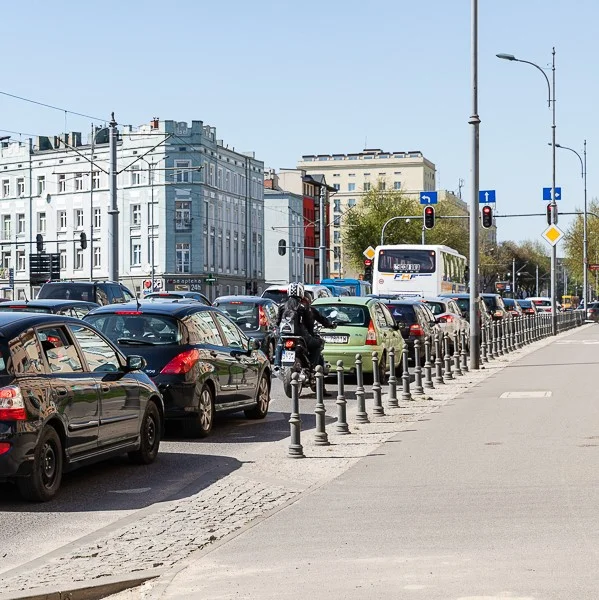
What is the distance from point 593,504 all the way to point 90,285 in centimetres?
2641

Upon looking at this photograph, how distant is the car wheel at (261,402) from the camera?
55.4 ft

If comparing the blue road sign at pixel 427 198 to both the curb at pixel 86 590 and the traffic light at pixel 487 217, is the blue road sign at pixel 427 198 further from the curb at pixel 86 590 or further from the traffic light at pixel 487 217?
the curb at pixel 86 590

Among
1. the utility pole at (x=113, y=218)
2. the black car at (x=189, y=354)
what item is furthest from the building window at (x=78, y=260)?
the black car at (x=189, y=354)

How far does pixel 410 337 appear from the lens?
94.2ft

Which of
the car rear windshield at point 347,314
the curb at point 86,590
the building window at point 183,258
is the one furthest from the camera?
the building window at point 183,258

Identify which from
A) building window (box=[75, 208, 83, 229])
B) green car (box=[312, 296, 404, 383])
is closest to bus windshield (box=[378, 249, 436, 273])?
green car (box=[312, 296, 404, 383])

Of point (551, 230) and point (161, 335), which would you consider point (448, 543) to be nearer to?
point (161, 335)

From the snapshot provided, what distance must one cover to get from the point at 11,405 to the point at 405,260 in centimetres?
4463

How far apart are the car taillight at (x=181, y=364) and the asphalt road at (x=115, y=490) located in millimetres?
750

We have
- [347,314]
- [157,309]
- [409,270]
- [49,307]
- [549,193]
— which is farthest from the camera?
[549,193]

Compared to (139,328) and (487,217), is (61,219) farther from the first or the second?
(139,328)

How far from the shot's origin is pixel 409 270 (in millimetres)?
53625

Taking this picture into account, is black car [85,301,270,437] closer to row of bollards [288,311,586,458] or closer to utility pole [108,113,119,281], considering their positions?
row of bollards [288,311,586,458]

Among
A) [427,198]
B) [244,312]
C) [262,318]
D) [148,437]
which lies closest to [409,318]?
[262,318]
